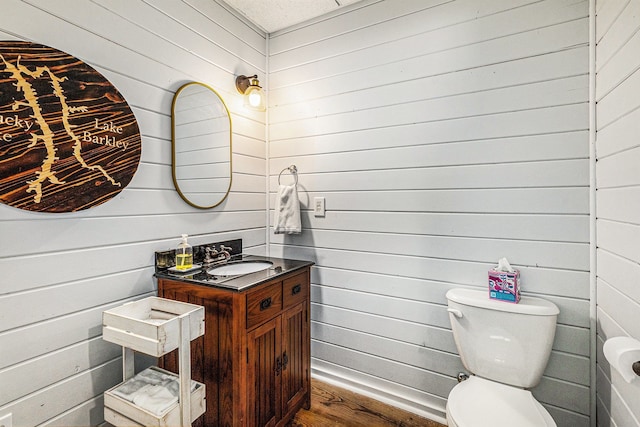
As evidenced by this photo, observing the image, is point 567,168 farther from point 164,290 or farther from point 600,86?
point 164,290

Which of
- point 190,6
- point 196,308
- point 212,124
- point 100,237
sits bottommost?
point 196,308

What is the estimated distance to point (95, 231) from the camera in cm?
129

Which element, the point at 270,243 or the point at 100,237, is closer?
the point at 100,237

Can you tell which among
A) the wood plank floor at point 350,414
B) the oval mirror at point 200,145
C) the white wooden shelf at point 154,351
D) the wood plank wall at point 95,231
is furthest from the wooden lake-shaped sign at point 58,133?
the wood plank floor at point 350,414

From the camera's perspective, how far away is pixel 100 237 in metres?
1.31

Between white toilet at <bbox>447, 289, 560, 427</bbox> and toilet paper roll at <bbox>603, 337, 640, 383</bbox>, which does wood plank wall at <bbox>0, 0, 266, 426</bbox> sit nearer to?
white toilet at <bbox>447, 289, 560, 427</bbox>

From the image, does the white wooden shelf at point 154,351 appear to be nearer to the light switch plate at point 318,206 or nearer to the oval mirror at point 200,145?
the oval mirror at point 200,145

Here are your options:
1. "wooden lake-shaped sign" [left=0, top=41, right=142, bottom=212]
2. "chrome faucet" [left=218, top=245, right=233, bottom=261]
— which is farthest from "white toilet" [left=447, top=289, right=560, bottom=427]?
"wooden lake-shaped sign" [left=0, top=41, right=142, bottom=212]

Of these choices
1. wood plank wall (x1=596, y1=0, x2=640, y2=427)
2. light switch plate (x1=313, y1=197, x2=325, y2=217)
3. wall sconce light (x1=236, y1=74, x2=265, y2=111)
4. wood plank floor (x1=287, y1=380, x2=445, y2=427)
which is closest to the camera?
wood plank wall (x1=596, y1=0, x2=640, y2=427)

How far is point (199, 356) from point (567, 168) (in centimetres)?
192

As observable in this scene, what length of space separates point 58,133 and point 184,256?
2.36 ft

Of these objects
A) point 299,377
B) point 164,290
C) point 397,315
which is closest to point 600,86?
point 397,315

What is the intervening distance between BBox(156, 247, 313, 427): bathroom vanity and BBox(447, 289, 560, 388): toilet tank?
2.86 feet

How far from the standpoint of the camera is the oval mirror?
162 centimetres
